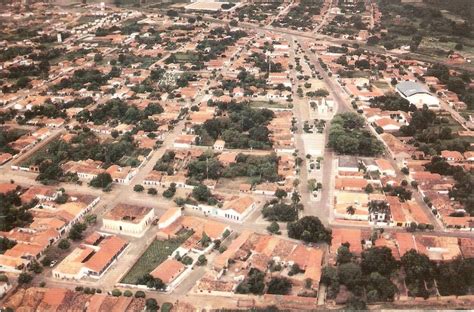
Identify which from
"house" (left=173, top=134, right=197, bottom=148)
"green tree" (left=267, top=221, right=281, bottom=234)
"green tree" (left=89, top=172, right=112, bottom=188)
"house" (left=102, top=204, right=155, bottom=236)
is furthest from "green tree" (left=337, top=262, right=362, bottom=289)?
"house" (left=173, top=134, right=197, bottom=148)

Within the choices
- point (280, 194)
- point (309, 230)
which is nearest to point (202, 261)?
point (309, 230)

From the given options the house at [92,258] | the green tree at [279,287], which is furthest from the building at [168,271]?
the green tree at [279,287]

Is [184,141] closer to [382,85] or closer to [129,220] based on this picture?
[129,220]

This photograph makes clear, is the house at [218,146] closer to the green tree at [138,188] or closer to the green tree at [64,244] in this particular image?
the green tree at [138,188]

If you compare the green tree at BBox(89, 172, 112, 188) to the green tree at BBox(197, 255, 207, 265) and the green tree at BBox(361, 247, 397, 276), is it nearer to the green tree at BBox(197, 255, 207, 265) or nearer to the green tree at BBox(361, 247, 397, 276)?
the green tree at BBox(197, 255, 207, 265)

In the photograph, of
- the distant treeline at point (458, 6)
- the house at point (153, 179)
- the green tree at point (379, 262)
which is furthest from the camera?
the distant treeline at point (458, 6)
